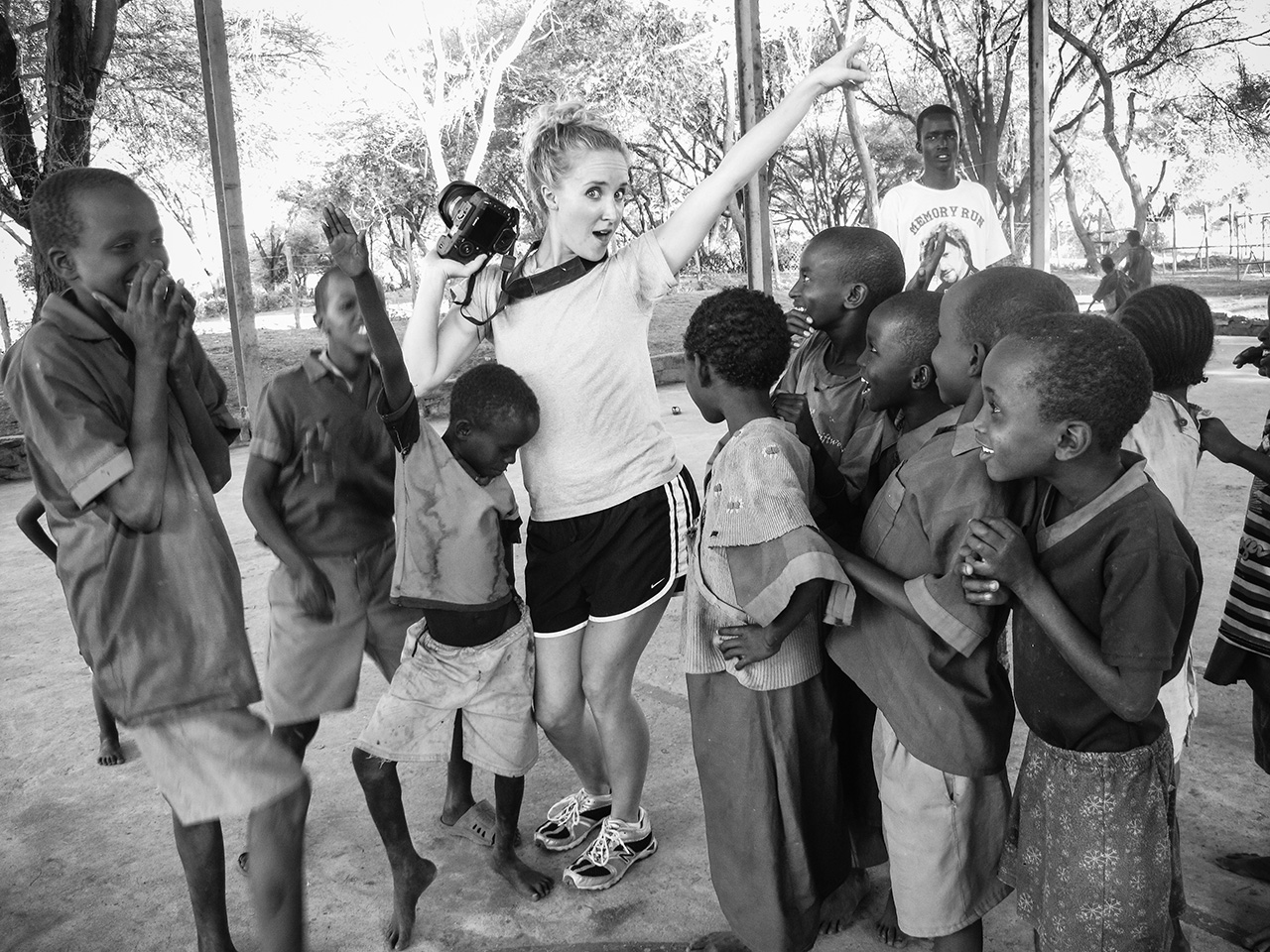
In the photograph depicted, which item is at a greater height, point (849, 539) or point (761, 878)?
point (849, 539)

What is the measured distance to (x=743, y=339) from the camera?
194 centimetres

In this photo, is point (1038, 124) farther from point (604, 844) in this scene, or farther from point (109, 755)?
point (109, 755)

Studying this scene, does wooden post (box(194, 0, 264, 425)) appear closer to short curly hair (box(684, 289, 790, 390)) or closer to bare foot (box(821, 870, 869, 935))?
short curly hair (box(684, 289, 790, 390))

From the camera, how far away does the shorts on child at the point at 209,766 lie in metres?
1.78

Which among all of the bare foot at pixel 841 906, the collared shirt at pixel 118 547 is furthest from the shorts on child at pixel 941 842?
the collared shirt at pixel 118 547

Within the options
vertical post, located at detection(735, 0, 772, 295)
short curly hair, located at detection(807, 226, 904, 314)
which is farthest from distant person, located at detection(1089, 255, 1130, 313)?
short curly hair, located at detection(807, 226, 904, 314)

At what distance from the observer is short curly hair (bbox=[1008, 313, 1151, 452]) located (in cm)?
149

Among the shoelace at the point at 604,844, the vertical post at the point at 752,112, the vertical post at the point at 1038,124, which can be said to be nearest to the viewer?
the shoelace at the point at 604,844

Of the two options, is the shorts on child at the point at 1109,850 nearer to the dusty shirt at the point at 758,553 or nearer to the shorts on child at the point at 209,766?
the dusty shirt at the point at 758,553

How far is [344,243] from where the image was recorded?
75.9 inches

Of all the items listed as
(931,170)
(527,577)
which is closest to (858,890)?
(527,577)

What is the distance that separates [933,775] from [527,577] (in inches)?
39.9

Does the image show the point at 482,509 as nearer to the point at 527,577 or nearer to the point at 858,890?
the point at 527,577

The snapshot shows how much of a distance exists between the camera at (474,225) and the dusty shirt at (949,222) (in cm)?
332
